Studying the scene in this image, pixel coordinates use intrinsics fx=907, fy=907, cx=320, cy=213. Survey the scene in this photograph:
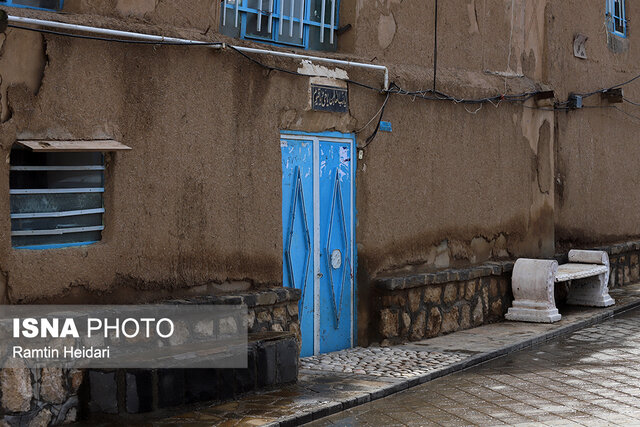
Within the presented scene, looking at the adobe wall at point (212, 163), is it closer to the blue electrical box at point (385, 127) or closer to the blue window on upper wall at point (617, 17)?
the blue electrical box at point (385, 127)

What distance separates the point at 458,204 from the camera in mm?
11195

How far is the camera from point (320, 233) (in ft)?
31.1

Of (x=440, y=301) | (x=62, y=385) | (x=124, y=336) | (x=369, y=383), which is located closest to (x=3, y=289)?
(x=62, y=385)

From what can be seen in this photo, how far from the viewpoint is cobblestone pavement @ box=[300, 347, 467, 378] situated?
854 centimetres

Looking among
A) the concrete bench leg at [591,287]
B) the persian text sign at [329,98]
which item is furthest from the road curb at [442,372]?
the persian text sign at [329,98]

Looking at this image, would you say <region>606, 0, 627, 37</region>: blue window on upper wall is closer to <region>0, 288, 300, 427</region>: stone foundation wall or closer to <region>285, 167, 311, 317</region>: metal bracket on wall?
<region>285, 167, 311, 317</region>: metal bracket on wall

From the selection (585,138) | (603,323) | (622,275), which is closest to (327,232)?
(603,323)

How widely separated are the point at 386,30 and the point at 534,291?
389 centimetres

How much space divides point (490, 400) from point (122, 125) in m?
3.76

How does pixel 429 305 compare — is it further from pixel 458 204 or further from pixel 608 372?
pixel 608 372

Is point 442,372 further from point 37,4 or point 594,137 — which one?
point 594,137

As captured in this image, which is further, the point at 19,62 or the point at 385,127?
the point at 385,127

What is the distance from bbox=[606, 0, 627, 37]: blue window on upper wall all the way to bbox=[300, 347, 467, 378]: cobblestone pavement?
801cm

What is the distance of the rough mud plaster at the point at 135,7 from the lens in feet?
24.5
